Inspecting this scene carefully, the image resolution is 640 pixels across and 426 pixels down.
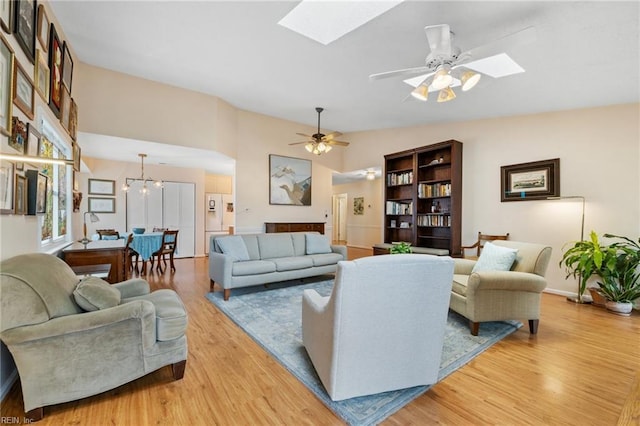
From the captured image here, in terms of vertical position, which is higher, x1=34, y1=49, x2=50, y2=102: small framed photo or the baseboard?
x1=34, y1=49, x2=50, y2=102: small framed photo

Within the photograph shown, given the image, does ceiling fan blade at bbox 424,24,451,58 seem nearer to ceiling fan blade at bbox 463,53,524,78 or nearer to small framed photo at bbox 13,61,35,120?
ceiling fan blade at bbox 463,53,524,78

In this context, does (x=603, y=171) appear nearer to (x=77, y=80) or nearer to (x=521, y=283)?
(x=521, y=283)

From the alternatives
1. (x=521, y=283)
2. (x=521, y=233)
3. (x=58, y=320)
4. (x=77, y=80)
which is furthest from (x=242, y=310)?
(x=521, y=233)

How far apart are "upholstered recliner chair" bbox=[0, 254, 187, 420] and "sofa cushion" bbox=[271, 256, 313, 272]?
7.37ft

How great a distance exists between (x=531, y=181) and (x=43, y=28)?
6068 mm

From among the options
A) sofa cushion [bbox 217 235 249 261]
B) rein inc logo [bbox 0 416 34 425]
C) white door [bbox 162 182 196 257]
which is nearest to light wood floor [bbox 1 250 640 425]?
rein inc logo [bbox 0 416 34 425]

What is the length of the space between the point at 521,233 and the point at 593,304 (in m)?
1.23

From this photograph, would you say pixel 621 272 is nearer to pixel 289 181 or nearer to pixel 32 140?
pixel 289 181

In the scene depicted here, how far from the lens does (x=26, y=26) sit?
6.45ft

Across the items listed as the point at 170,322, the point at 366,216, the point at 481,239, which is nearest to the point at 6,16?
the point at 170,322

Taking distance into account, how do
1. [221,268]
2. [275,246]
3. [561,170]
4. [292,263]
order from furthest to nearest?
[275,246]
[292,263]
[561,170]
[221,268]

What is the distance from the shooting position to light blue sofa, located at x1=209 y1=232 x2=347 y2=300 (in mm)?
3779

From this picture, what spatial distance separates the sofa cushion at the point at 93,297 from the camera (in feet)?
5.58

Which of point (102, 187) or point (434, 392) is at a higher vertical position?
Answer: point (102, 187)
